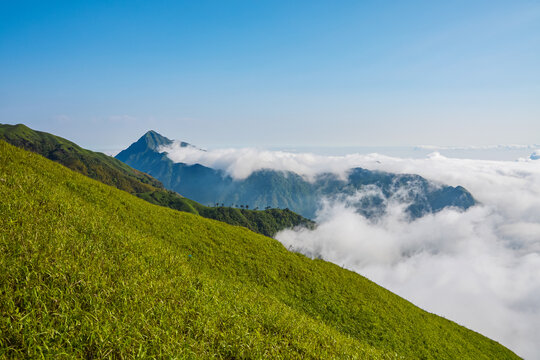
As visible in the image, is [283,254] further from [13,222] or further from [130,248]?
[13,222]

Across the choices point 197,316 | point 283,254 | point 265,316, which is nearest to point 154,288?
point 197,316

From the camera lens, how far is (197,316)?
862 centimetres

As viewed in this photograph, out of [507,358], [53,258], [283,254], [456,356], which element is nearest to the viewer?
[53,258]

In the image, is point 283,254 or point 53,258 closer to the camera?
point 53,258

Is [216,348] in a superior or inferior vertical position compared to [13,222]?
inferior

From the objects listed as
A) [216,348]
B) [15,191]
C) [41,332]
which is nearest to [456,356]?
[216,348]

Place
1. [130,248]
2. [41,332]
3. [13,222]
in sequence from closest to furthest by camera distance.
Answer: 1. [41,332]
2. [13,222]
3. [130,248]

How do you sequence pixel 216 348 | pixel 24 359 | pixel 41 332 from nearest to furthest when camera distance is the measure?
1. pixel 24 359
2. pixel 41 332
3. pixel 216 348

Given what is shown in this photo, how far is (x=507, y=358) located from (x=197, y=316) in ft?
153

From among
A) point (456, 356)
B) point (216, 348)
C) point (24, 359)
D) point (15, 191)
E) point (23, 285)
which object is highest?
point (15, 191)

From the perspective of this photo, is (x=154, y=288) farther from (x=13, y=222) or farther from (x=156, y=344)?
(x=13, y=222)

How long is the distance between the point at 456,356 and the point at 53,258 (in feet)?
117

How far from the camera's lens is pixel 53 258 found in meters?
8.27

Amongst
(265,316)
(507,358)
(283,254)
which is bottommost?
(507,358)
